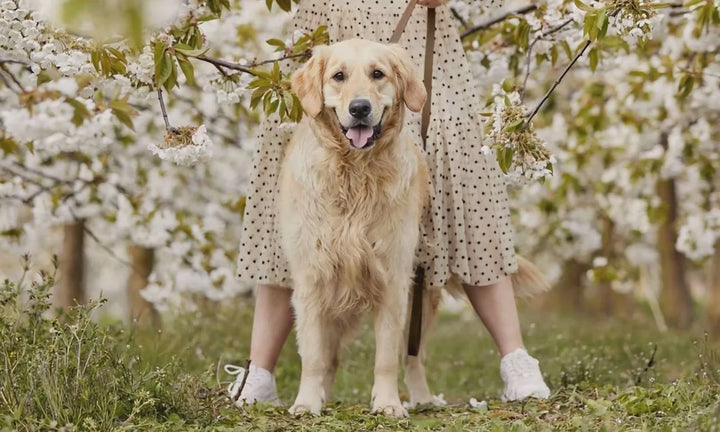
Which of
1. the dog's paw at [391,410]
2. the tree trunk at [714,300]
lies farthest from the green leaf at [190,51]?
the tree trunk at [714,300]

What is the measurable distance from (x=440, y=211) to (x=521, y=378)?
30.9 inches

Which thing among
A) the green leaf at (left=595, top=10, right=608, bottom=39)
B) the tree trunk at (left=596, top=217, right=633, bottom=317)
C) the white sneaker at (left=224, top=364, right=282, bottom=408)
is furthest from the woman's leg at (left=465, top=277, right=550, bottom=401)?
the tree trunk at (left=596, top=217, right=633, bottom=317)

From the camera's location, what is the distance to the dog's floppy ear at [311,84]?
3.68 meters

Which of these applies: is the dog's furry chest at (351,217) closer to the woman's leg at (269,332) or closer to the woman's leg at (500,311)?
the woman's leg at (269,332)

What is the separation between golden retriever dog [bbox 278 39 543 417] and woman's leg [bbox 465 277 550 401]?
1.94 feet

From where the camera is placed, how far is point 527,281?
4.71 m

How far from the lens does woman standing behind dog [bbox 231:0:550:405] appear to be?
13.9 ft

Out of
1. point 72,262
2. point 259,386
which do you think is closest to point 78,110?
point 259,386

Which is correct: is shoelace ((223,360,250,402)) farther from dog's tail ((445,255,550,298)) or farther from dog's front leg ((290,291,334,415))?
dog's tail ((445,255,550,298))

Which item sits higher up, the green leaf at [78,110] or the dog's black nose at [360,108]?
the dog's black nose at [360,108]

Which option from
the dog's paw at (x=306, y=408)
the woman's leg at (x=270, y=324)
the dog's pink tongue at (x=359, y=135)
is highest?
the dog's pink tongue at (x=359, y=135)

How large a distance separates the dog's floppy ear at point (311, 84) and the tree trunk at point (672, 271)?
7.69 meters

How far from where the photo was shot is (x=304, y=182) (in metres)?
3.79

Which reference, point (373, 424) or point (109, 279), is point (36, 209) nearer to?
point (373, 424)
